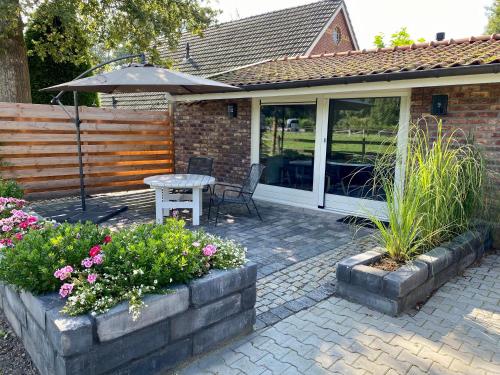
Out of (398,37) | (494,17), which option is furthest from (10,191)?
(494,17)

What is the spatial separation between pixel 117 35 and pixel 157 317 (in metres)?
9.81

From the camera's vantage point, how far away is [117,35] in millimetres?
10133

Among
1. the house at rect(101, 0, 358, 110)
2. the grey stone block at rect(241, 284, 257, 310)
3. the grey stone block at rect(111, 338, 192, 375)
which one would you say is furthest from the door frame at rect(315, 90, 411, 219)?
the house at rect(101, 0, 358, 110)

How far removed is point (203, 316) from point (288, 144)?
5.27 meters

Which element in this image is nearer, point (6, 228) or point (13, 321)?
point (13, 321)

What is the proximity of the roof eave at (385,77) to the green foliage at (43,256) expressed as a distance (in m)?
4.27

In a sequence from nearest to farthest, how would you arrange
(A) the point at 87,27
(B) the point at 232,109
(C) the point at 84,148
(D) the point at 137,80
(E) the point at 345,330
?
(E) the point at 345,330
(D) the point at 137,80
(B) the point at 232,109
(C) the point at 84,148
(A) the point at 87,27

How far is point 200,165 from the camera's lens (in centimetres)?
771

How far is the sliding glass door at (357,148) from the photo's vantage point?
6.07 m

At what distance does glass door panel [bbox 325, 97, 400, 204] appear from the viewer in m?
6.06

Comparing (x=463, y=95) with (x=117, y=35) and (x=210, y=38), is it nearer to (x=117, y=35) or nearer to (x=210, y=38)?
(x=117, y=35)

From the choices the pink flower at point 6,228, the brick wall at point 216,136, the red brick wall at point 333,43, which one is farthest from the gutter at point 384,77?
the red brick wall at point 333,43

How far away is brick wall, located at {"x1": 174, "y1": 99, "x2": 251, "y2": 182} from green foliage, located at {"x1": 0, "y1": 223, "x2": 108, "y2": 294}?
220 inches

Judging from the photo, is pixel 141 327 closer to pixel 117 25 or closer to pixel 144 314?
pixel 144 314
